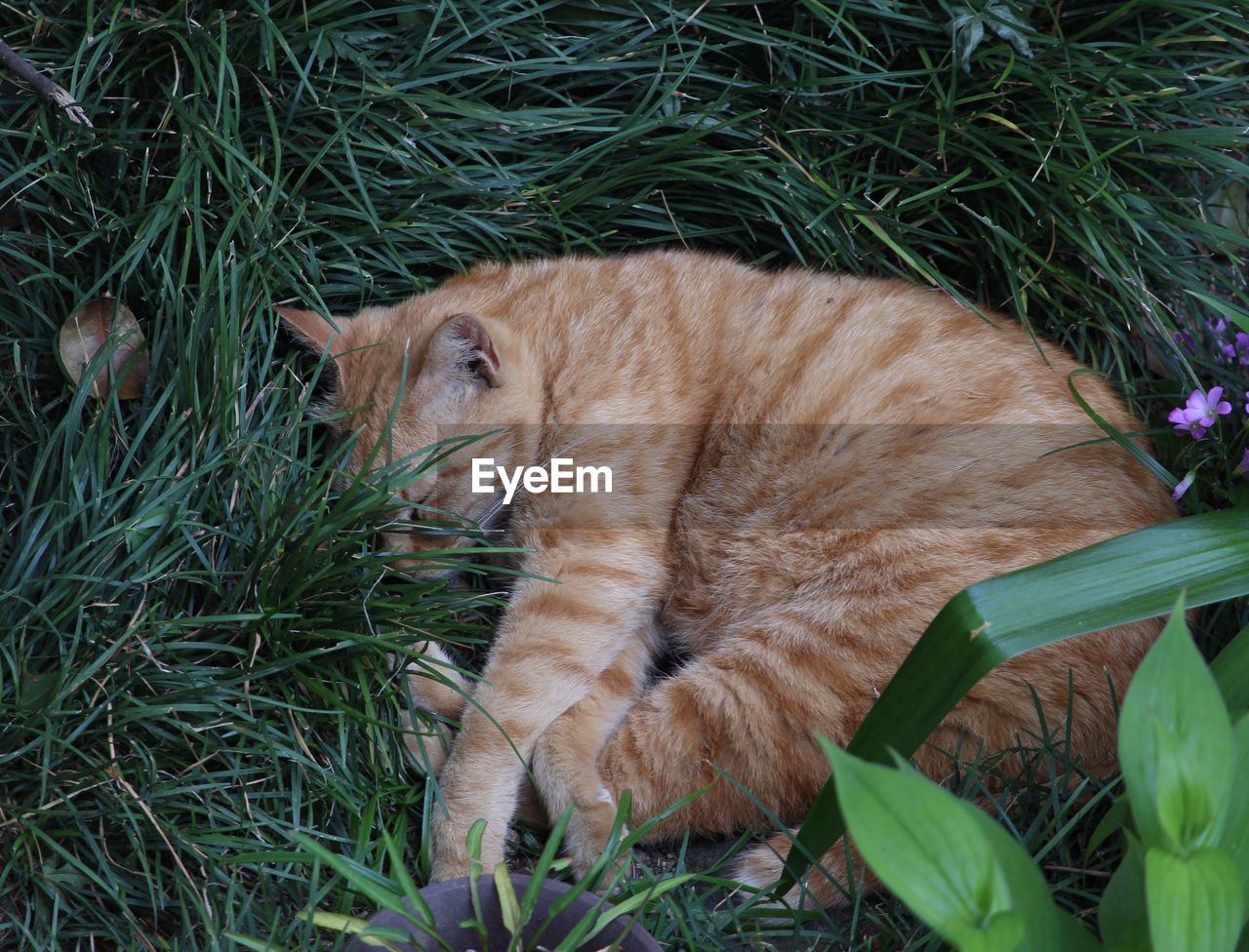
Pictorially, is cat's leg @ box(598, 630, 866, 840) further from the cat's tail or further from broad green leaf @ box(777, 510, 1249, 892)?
broad green leaf @ box(777, 510, 1249, 892)

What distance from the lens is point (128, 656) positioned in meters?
2.00

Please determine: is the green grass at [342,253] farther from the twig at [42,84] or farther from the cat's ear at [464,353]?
the cat's ear at [464,353]

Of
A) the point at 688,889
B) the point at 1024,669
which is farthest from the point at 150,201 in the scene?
the point at 1024,669

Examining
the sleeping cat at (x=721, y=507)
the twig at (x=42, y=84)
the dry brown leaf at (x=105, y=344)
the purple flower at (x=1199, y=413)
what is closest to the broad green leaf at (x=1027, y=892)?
the sleeping cat at (x=721, y=507)

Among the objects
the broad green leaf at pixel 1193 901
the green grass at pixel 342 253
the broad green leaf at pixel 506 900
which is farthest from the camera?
the green grass at pixel 342 253

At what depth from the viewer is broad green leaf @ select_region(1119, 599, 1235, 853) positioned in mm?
1284

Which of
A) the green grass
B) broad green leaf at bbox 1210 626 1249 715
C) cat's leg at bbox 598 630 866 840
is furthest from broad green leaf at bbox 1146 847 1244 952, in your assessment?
cat's leg at bbox 598 630 866 840

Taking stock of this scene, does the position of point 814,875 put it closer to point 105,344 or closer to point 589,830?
point 589,830

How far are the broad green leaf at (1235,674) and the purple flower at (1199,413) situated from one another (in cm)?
66

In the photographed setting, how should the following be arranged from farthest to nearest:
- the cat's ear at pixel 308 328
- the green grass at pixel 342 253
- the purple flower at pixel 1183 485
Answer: the cat's ear at pixel 308 328, the purple flower at pixel 1183 485, the green grass at pixel 342 253

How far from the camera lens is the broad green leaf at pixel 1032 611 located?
1.70 m

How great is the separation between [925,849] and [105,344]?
1.92 meters

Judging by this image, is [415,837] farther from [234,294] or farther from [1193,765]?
[1193,765]

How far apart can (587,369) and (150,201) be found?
1.07 meters
